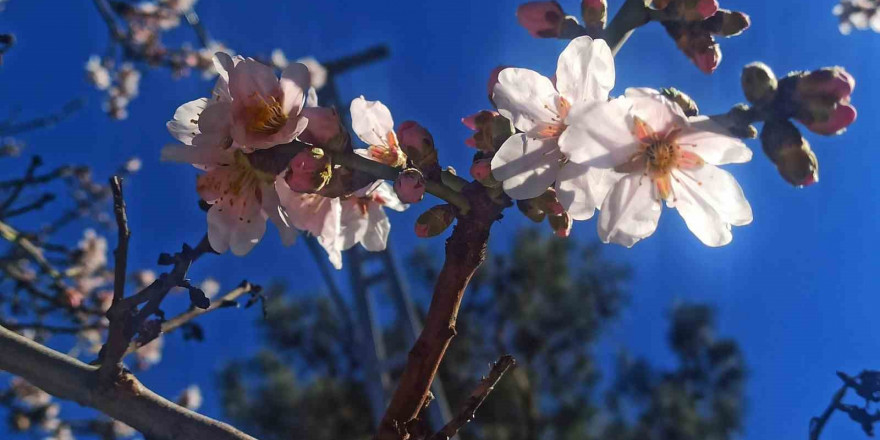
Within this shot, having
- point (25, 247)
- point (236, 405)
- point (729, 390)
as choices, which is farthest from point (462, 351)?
point (25, 247)

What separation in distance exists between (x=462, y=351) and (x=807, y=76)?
9937mm

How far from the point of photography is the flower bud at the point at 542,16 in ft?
3.27

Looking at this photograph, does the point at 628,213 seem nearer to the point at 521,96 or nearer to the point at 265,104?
the point at 521,96

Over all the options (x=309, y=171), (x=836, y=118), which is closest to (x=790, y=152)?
(x=836, y=118)

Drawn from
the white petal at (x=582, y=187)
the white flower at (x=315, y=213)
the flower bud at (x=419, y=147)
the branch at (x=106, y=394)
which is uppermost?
the white flower at (x=315, y=213)

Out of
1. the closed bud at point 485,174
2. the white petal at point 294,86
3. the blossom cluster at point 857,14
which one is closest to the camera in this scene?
the closed bud at point 485,174

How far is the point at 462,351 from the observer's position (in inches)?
408

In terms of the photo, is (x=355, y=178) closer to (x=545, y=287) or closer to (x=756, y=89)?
(x=756, y=89)

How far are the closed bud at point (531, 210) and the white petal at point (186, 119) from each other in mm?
483

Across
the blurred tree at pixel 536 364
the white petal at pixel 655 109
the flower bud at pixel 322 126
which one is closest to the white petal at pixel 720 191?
the white petal at pixel 655 109

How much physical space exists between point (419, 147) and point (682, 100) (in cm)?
32

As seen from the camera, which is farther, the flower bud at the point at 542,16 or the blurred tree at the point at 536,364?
the blurred tree at the point at 536,364

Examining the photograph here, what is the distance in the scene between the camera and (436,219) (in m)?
0.82

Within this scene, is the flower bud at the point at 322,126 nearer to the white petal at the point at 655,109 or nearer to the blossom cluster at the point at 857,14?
the white petal at the point at 655,109
